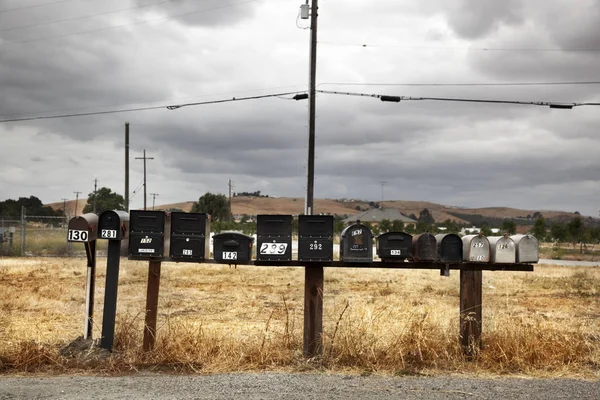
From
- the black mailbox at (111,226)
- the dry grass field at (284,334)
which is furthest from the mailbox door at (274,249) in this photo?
the black mailbox at (111,226)

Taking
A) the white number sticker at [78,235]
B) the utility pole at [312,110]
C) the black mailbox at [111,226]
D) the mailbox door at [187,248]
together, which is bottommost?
the mailbox door at [187,248]

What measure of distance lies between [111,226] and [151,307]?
96cm

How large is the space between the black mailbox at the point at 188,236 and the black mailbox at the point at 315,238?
1.01 metres

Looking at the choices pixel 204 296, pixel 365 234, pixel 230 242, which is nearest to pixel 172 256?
pixel 230 242

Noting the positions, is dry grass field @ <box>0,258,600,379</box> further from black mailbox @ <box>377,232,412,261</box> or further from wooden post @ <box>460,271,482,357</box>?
black mailbox @ <box>377,232,412,261</box>

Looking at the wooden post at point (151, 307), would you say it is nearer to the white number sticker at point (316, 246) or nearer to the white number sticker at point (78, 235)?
the white number sticker at point (78, 235)

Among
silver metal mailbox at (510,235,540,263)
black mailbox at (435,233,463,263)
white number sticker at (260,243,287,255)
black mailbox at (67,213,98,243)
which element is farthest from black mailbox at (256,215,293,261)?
silver metal mailbox at (510,235,540,263)

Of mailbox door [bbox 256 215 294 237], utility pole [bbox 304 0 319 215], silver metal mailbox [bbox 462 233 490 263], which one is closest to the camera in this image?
mailbox door [bbox 256 215 294 237]

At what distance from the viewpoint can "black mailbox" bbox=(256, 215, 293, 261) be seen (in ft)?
20.8

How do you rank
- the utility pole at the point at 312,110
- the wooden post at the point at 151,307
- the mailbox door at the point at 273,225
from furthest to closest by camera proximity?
1. the utility pole at the point at 312,110
2. the mailbox door at the point at 273,225
3. the wooden post at the point at 151,307

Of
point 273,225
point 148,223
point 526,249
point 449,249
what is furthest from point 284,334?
point 526,249

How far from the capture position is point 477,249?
6.54 metres

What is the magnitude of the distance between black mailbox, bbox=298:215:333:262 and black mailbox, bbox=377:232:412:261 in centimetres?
55

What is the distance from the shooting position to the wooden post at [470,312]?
6430 mm
